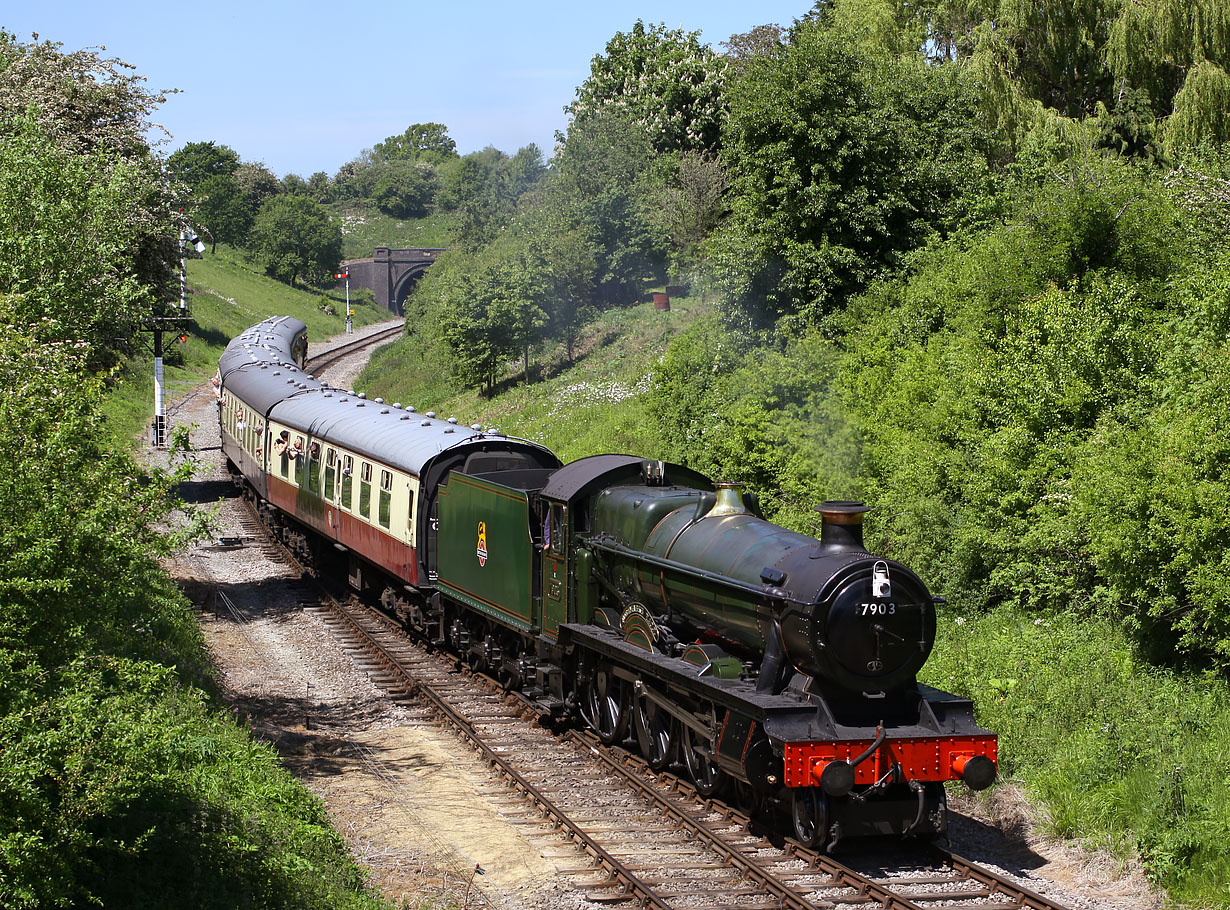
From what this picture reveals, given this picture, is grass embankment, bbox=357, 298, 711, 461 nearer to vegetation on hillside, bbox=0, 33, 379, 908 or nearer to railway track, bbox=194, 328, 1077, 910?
railway track, bbox=194, 328, 1077, 910

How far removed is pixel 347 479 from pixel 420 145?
171 metres

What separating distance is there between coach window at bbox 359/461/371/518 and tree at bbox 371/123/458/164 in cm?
16153

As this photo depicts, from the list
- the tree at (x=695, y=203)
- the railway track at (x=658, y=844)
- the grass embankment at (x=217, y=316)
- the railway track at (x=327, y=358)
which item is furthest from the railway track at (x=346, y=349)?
the railway track at (x=658, y=844)

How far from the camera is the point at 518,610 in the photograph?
1466 cm

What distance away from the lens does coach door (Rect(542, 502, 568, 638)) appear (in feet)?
44.3

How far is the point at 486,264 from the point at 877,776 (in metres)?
40.1

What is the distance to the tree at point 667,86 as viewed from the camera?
1992 inches

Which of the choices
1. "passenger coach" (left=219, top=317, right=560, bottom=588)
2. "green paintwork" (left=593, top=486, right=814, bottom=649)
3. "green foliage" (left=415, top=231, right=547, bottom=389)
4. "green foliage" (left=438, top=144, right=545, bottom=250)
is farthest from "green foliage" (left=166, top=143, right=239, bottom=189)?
"green paintwork" (left=593, top=486, right=814, bottom=649)

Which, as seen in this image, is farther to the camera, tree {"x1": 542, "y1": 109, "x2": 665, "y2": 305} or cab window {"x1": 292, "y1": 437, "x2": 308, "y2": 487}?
tree {"x1": 542, "y1": 109, "x2": 665, "y2": 305}

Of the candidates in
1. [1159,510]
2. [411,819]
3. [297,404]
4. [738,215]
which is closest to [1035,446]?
[1159,510]

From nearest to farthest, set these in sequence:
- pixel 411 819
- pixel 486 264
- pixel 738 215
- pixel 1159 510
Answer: pixel 411 819
pixel 1159 510
pixel 738 215
pixel 486 264

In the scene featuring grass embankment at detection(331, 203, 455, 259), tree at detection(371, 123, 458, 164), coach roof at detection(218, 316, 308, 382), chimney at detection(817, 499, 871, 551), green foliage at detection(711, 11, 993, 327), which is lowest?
chimney at detection(817, 499, 871, 551)

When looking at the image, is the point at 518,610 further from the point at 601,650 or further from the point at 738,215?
the point at 738,215

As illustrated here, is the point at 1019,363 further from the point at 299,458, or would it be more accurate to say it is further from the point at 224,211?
the point at 224,211
